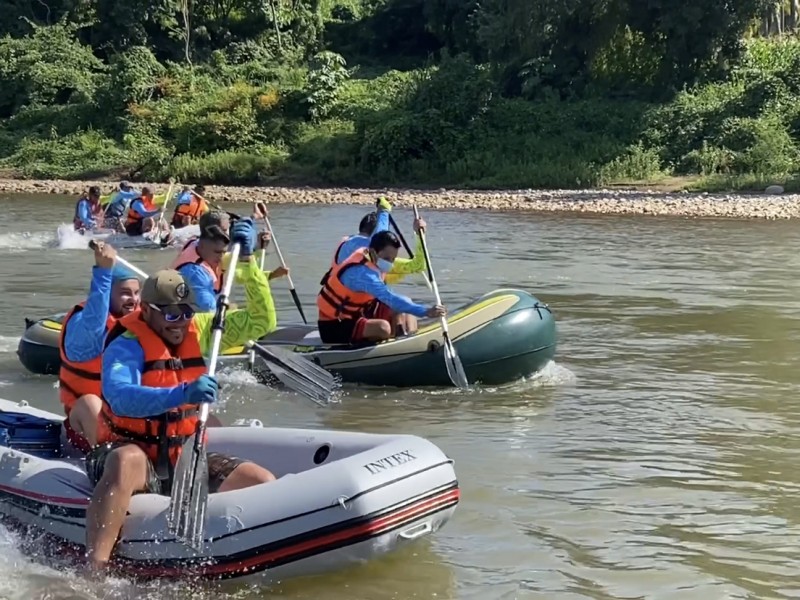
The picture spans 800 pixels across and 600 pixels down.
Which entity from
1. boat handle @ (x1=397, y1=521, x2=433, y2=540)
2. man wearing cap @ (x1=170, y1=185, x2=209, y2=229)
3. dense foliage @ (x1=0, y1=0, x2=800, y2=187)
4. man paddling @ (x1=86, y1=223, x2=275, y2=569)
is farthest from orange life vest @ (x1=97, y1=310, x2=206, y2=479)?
dense foliage @ (x1=0, y1=0, x2=800, y2=187)

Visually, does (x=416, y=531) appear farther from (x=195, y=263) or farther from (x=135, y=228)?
(x=135, y=228)

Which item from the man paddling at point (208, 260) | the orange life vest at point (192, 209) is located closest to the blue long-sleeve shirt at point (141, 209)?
the orange life vest at point (192, 209)

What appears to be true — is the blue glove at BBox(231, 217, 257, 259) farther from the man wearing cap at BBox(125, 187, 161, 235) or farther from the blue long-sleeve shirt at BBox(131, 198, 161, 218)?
the blue long-sleeve shirt at BBox(131, 198, 161, 218)

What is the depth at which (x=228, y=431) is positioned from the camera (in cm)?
566

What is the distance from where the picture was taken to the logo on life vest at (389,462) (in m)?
4.93

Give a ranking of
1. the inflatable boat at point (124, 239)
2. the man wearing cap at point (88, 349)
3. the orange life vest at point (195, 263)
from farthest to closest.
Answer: the inflatable boat at point (124, 239)
the orange life vest at point (195, 263)
the man wearing cap at point (88, 349)

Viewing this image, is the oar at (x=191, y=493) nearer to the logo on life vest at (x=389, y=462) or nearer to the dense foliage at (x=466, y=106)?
the logo on life vest at (x=389, y=462)

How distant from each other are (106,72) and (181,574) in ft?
104

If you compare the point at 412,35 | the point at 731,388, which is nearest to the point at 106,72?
the point at 412,35

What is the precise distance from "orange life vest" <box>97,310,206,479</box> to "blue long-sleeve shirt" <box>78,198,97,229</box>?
12461 mm

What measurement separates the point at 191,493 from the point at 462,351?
3945 mm

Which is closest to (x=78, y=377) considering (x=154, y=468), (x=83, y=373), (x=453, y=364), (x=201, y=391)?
(x=83, y=373)

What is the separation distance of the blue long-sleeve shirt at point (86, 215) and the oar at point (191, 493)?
12.7 metres

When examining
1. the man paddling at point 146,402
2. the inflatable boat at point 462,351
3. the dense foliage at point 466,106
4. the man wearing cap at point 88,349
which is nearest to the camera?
the man paddling at point 146,402
